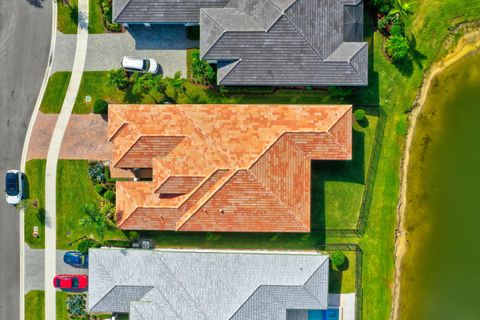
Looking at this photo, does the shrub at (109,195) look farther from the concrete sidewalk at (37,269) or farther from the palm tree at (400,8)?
the palm tree at (400,8)

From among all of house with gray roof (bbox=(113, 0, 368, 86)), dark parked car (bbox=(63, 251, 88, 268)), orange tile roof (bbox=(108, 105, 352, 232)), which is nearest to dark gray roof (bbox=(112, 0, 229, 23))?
house with gray roof (bbox=(113, 0, 368, 86))

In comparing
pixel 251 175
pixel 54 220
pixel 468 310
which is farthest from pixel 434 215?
pixel 54 220

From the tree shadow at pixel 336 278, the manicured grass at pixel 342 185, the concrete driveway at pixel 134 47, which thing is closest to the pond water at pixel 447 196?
the manicured grass at pixel 342 185

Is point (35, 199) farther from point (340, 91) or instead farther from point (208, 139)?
point (340, 91)

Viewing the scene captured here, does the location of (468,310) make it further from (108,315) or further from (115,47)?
(115,47)

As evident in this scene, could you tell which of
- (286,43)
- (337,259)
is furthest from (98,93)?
(337,259)

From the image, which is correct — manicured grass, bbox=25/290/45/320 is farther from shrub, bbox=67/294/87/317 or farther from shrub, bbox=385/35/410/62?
shrub, bbox=385/35/410/62
